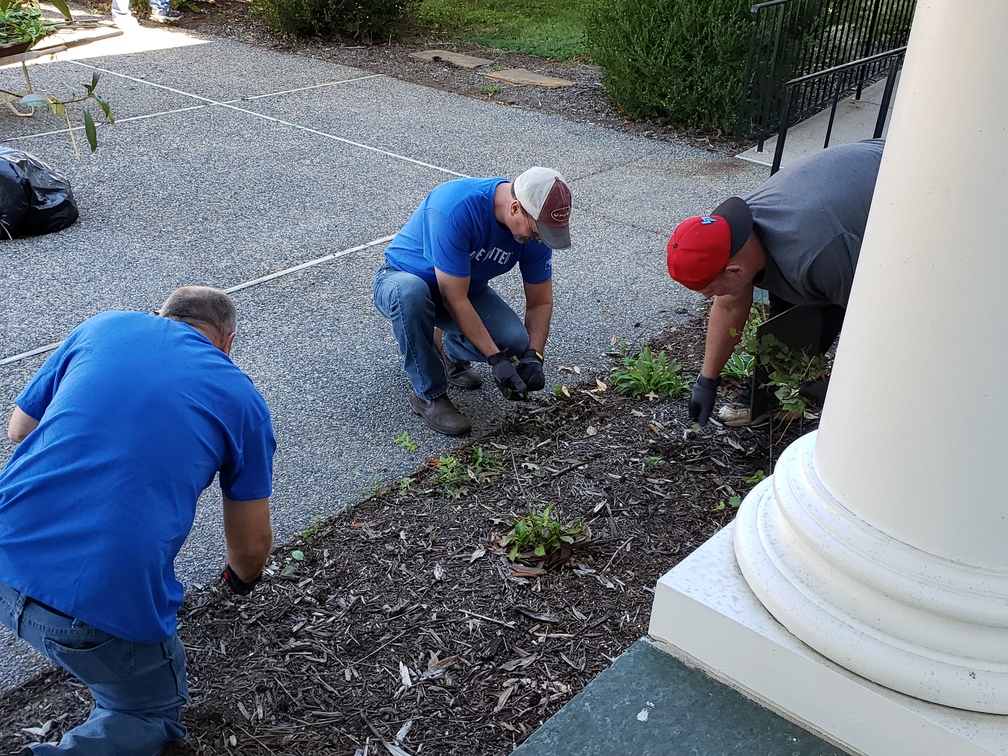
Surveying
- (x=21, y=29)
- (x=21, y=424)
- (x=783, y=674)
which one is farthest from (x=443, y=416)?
(x=21, y=29)

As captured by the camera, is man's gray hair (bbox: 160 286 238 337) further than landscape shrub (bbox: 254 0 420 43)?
No

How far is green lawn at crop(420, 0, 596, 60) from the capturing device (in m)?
11.8

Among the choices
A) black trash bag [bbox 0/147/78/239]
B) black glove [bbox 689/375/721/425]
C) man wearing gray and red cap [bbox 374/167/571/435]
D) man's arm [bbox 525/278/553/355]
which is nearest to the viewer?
man wearing gray and red cap [bbox 374/167/571/435]

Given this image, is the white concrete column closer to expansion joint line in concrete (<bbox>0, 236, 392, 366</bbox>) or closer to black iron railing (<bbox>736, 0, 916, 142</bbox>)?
expansion joint line in concrete (<bbox>0, 236, 392, 366</bbox>)

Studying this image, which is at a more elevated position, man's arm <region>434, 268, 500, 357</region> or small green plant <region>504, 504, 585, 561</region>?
man's arm <region>434, 268, 500, 357</region>

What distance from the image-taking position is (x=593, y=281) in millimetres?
5617

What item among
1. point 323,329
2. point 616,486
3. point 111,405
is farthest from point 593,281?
point 111,405

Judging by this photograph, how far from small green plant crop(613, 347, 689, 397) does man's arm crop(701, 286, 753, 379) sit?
1.44 feet

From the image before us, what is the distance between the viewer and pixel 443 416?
160 inches

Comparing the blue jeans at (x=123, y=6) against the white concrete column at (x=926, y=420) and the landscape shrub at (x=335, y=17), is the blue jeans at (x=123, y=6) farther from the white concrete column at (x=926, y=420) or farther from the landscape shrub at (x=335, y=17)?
the white concrete column at (x=926, y=420)

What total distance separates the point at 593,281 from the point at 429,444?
79.2 inches

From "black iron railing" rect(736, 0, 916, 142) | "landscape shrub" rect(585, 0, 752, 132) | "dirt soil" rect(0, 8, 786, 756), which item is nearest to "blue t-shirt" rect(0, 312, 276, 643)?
"dirt soil" rect(0, 8, 786, 756)

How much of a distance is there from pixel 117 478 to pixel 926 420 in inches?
69.8

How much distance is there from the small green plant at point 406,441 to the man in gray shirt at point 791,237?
1308 mm
